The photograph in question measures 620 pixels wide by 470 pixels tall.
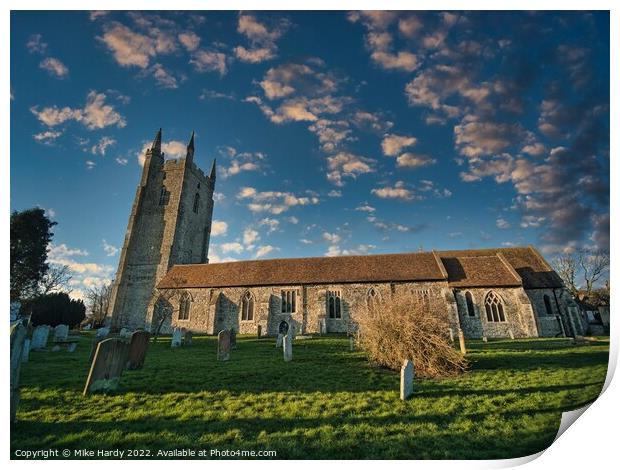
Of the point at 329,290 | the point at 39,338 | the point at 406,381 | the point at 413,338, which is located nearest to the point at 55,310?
the point at 39,338

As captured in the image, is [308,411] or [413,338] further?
[413,338]

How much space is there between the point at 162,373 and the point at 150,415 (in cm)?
352

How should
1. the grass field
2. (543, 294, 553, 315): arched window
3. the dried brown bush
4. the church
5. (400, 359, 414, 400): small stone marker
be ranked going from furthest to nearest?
(543, 294, 553, 315): arched window → the church → the dried brown bush → (400, 359, 414, 400): small stone marker → the grass field

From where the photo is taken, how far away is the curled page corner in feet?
16.7

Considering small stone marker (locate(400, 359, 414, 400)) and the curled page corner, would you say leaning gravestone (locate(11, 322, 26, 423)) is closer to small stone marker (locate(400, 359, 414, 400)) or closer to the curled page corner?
small stone marker (locate(400, 359, 414, 400))

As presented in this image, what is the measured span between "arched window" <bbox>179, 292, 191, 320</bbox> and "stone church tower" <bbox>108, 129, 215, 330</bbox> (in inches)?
169

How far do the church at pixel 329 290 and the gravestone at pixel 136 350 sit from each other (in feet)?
34.5

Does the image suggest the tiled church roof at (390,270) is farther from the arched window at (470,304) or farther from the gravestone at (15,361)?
the gravestone at (15,361)

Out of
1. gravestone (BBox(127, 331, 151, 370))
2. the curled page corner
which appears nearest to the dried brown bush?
the curled page corner

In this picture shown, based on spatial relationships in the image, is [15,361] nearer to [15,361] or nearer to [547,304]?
[15,361]

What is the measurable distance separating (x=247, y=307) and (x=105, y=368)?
54.7 ft

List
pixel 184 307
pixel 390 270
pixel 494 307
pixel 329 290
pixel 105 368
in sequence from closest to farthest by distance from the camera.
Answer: pixel 105 368 < pixel 494 307 < pixel 329 290 < pixel 390 270 < pixel 184 307

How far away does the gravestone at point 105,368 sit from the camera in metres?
6.09

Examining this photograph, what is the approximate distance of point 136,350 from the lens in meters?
8.70
